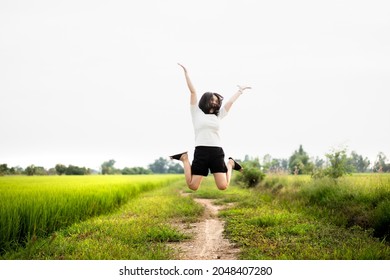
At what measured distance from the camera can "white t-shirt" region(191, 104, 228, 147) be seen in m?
6.03

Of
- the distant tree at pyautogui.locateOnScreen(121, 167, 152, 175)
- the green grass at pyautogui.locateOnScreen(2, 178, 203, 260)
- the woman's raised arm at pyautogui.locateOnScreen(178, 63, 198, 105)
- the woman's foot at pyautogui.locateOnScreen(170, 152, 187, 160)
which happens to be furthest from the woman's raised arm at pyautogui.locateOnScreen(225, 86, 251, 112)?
the distant tree at pyautogui.locateOnScreen(121, 167, 152, 175)

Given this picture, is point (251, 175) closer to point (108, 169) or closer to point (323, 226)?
point (323, 226)

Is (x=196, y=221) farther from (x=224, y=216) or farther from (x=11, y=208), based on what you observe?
(x=11, y=208)

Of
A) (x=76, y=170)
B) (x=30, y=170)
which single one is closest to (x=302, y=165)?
(x=30, y=170)

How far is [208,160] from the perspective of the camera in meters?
6.03

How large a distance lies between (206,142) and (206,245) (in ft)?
6.20

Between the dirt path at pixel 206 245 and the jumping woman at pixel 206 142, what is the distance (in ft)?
3.48

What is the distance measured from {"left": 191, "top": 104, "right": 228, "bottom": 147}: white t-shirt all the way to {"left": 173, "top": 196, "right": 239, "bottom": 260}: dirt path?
180 centimetres

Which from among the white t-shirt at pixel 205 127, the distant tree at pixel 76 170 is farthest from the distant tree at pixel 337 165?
the distant tree at pixel 76 170

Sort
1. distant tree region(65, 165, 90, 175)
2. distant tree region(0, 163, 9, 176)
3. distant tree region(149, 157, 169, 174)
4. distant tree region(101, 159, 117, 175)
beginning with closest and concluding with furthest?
Result: distant tree region(0, 163, 9, 176) < distant tree region(65, 165, 90, 175) < distant tree region(101, 159, 117, 175) < distant tree region(149, 157, 169, 174)

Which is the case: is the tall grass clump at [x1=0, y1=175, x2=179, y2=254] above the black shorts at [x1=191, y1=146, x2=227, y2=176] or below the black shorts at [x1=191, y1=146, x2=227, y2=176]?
below

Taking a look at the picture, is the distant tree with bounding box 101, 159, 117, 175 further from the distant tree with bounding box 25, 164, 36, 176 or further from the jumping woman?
the jumping woman
